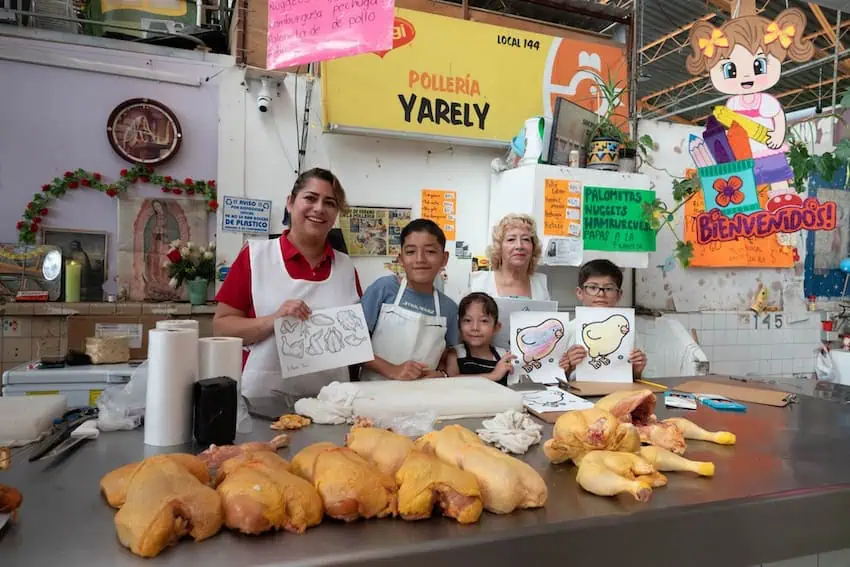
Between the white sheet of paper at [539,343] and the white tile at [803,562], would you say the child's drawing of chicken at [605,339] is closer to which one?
the white sheet of paper at [539,343]

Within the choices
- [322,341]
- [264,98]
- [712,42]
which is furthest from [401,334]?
[264,98]

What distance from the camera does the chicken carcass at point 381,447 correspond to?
0.92 metres

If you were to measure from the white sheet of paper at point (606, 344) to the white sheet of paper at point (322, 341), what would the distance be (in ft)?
2.55

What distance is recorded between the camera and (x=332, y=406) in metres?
1.34

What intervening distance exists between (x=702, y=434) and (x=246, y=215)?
2924 millimetres

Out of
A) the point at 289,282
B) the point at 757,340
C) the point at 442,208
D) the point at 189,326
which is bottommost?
the point at 757,340

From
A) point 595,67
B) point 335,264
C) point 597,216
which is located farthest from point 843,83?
Answer: point 335,264

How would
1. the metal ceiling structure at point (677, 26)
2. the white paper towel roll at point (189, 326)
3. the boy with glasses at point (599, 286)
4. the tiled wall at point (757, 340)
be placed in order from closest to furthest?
the white paper towel roll at point (189, 326), the boy with glasses at point (599, 286), the metal ceiling structure at point (677, 26), the tiled wall at point (757, 340)

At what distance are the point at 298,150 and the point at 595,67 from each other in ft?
7.79

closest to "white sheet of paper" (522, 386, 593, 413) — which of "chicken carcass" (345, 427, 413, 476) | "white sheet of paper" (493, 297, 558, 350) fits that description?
"chicken carcass" (345, 427, 413, 476)

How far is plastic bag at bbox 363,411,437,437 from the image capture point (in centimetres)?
121

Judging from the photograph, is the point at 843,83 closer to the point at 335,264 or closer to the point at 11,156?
the point at 335,264

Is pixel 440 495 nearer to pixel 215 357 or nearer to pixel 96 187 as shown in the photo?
pixel 215 357

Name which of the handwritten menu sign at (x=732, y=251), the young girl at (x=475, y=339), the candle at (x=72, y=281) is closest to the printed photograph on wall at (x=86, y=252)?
the candle at (x=72, y=281)
